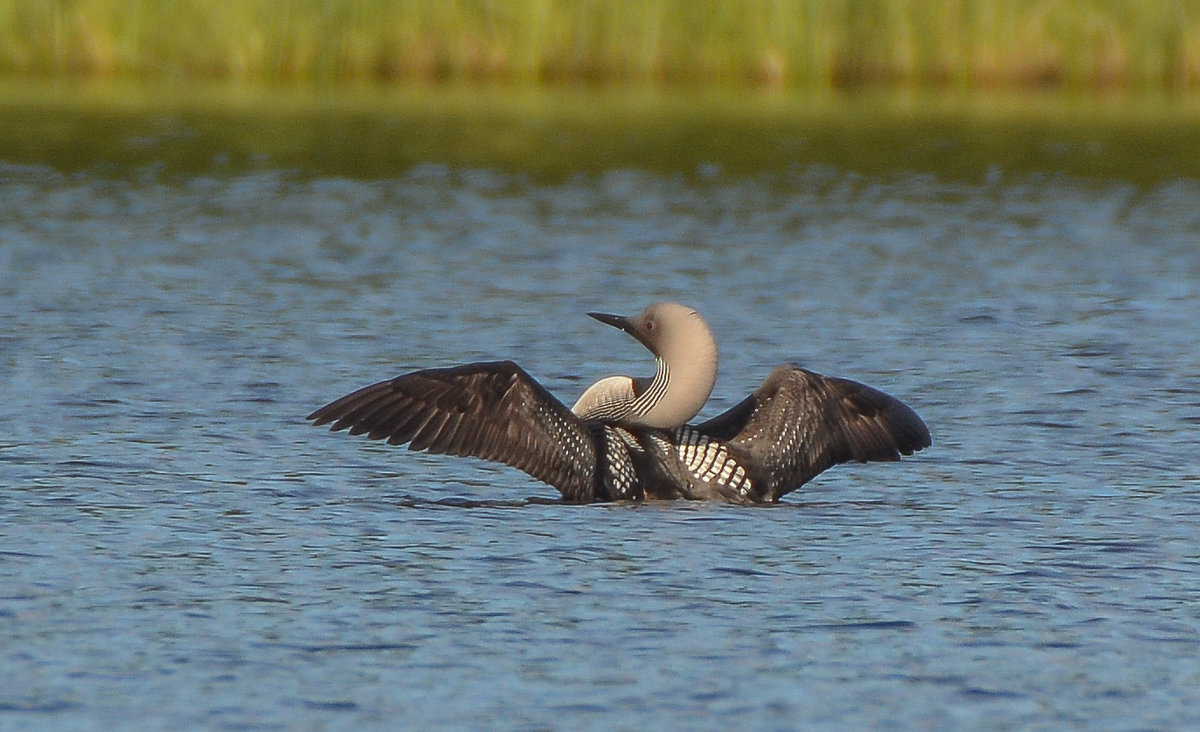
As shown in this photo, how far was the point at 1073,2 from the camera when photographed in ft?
75.2

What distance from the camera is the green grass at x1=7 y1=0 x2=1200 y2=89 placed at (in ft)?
75.5

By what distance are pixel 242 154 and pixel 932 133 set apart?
6866 millimetres

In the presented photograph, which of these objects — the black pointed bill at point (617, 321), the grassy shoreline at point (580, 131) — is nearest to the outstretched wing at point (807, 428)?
the black pointed bill at point (617, 321)

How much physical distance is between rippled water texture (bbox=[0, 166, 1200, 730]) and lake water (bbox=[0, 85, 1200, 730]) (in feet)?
0.07

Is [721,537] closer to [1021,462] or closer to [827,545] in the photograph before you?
[827,545]

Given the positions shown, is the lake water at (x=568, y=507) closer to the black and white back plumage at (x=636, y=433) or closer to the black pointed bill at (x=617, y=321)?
the black and white back plumage at (x=636, y=433)

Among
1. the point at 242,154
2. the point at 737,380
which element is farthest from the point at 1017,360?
the point at 242,154

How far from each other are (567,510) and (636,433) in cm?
50

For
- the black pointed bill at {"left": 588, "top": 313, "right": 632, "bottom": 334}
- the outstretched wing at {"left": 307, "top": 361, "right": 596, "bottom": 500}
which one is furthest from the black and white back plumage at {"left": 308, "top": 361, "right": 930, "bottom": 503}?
the black pointed bill at {"left": 588, "top": 313, "right": 632, "bottom": 334}

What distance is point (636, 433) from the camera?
8531mm

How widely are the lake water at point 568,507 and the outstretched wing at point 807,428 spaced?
16cm

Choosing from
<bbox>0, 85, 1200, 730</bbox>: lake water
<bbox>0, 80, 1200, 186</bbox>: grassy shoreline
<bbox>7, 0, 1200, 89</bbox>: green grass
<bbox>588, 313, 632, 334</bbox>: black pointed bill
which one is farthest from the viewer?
<bbox>7, 0, 1200, 89</bbox>: green grass

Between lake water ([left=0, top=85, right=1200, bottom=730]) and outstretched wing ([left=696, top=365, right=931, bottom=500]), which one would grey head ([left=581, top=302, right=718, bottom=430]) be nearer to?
outstretched wing ([left=696, top=365, right=931, bottom=500])

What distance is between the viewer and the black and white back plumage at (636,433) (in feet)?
26.9
